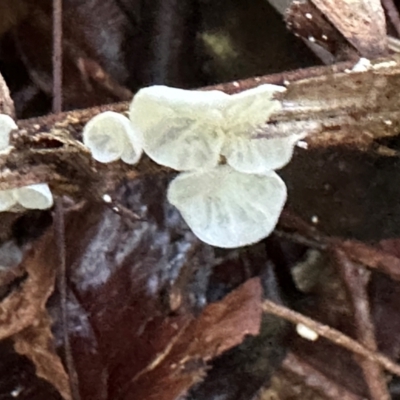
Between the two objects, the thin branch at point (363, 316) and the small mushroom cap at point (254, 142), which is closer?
the small mushroom cap at point (254, 142)

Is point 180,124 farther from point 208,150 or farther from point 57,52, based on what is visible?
point 57,52

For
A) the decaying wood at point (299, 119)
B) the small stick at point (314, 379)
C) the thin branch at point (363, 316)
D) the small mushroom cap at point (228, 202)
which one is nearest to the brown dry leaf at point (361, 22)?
the decaying wood at point (299, 119)

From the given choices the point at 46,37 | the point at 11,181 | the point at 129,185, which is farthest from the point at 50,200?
the point at 46,37

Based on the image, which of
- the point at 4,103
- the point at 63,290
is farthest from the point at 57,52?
→ the point at 63,290

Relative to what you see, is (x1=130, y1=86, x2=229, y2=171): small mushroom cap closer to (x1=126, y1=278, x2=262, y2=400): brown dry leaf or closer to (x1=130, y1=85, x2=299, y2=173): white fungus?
(x1=130, y1=85, x2=299, y2=173): white fungus

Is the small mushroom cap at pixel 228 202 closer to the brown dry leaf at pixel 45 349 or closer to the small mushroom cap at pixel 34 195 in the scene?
the small mushroom cap at pixel 34 195

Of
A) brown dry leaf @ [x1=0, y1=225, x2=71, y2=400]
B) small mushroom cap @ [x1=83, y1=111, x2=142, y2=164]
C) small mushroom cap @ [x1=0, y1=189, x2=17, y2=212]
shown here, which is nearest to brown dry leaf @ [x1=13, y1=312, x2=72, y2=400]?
brown dry leaf @ [x1=0, y1=225, x2=71, y2=400]
